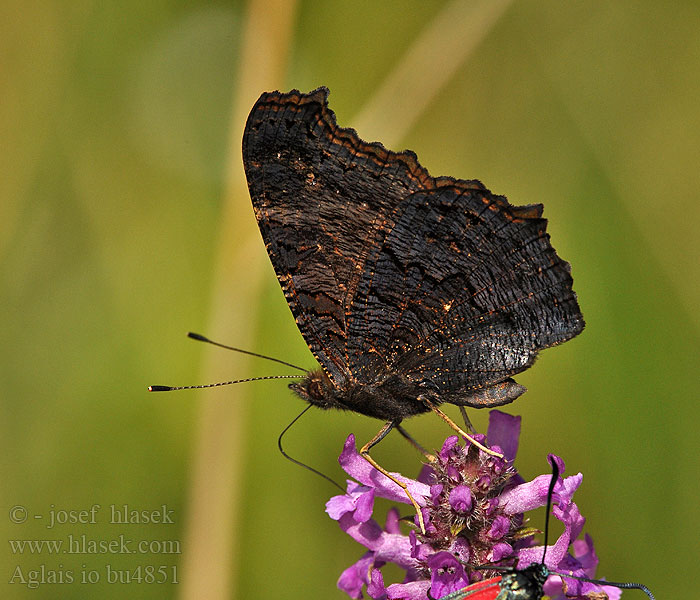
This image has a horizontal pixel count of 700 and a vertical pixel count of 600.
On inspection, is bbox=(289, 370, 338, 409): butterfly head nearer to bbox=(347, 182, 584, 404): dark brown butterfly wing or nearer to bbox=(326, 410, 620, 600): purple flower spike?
bbox=(347, 182, 584, 404): dark brown butterfly wing

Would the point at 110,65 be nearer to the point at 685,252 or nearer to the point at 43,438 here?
the point at 43,438

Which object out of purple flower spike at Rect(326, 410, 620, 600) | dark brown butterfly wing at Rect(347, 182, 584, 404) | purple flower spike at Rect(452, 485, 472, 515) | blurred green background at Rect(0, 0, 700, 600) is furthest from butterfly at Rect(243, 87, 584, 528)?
blurred green background at Rect(0, 0, 700, 600)

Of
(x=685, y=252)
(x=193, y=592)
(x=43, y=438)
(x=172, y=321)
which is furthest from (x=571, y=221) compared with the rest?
(x=43, y=438)

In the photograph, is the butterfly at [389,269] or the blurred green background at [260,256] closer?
the butterfly at [389,269]

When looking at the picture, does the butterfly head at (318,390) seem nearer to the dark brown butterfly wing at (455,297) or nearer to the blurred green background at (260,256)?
the dark brown butterfly wing at (455,297)

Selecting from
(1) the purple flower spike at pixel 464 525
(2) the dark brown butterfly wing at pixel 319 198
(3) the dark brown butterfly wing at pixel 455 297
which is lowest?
(1) the purple flower spike at pixel 464 525

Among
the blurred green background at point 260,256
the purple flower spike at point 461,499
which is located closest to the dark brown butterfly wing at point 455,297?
the purple flower spike at point 461,499
